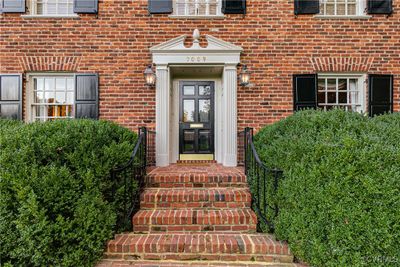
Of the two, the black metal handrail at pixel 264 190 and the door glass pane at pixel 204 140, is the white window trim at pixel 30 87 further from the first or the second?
the black metal handrail at pixel 264 190

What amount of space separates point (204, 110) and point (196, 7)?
234 cm

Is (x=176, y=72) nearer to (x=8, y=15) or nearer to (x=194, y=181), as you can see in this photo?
(x=194, y=181)

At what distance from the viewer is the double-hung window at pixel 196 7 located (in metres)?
5.11

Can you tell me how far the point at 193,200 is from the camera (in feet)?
10.9

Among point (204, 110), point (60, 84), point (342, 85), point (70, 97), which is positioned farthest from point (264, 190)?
point (60, 84)

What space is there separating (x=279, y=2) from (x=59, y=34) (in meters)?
4.82

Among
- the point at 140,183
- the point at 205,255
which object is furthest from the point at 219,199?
the point at 140,183

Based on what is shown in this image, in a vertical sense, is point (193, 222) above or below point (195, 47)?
below

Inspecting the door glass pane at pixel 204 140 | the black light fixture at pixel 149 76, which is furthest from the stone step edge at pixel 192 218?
the black light fixture at pixel 149 76

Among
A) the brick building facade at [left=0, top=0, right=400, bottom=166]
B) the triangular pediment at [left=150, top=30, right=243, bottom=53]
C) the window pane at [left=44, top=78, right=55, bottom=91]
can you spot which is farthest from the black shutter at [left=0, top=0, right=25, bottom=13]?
→ the triangular pediment at [left=150, top=30, right=243, bottom=53]

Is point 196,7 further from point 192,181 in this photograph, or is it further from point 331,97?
point 192,181

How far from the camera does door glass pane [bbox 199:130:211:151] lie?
18.3 ft

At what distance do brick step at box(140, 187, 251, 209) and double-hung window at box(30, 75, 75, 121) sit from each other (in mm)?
3045

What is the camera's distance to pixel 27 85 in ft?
16.0
